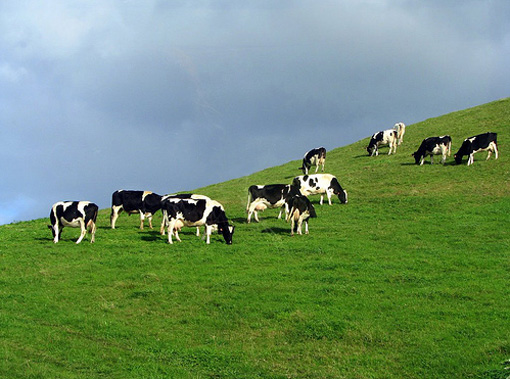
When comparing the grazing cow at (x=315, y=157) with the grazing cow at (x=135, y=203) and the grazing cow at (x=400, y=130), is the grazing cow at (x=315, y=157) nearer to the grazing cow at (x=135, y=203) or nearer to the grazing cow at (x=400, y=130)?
the grazing cow at (x=400, y=130)

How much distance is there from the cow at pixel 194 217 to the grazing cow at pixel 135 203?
4.88 meters

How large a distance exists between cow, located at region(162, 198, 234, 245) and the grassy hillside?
0.75 meters

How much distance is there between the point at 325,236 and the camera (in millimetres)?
26438

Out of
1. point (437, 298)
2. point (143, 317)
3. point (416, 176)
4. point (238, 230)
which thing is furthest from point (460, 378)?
point (416, 176)

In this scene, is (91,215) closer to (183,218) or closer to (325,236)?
(183,218)

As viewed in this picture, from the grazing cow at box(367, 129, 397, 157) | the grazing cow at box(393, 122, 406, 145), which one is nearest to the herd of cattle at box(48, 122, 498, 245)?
the grazing cow at box(367, 129, 397, 157)

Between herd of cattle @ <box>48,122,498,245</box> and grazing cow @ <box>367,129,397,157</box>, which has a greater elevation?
grazing cow @ <box>367,129,397,157</box>

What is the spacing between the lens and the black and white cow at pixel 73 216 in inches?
1006

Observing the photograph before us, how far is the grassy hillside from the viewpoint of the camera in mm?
13367

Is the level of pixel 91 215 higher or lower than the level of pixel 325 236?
higher

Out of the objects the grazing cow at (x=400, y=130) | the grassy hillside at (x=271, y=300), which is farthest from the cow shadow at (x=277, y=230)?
the grazing cow at (x=400, y=130)

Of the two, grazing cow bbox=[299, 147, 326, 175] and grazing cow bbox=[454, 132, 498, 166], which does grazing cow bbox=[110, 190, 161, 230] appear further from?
grazing cow bbox=[454, 132, 498, 166]

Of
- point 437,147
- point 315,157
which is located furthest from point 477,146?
point 315,157

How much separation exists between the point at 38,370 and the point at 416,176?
32739 millimetres
